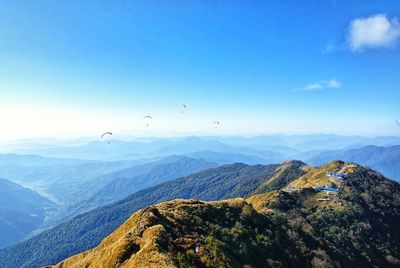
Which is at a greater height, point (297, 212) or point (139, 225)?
point (139, 225)

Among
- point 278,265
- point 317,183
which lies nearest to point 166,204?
point 278,265

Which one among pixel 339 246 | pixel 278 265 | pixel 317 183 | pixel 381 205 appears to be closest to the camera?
pixel 278 265

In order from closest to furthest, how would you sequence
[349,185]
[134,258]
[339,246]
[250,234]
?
[134,258]
[250,234]
[339,246]
[349,185]

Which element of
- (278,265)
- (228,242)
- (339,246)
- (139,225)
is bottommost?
(339,246)

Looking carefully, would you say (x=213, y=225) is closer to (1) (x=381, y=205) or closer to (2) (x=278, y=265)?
(2) (x=278, y=265)

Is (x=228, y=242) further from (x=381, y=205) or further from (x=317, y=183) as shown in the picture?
(x=317, y=183)

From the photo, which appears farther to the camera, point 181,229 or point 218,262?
point 181,229
